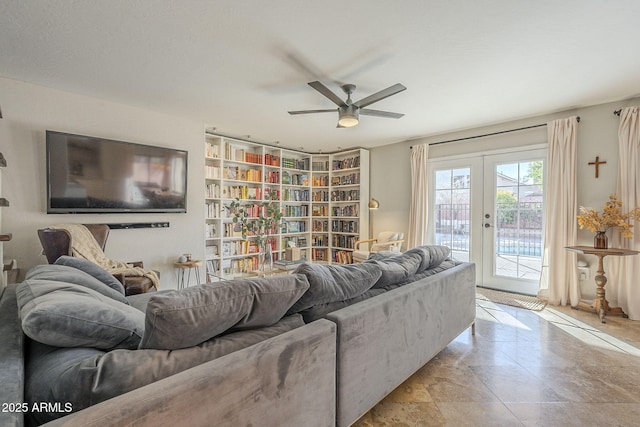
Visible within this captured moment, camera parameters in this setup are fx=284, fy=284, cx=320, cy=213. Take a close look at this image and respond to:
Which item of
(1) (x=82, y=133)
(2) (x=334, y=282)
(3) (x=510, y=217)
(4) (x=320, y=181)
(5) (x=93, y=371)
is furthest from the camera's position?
(4) (x=320, y=181)

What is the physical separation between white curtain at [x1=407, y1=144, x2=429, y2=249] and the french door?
0.22m

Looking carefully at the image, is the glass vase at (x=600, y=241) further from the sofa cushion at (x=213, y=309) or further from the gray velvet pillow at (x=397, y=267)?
the sofa cushion at (x=213, y=309)

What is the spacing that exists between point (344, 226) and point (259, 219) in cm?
263

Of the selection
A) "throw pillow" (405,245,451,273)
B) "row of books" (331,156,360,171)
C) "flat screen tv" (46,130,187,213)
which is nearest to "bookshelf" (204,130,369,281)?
"row of books" (331,156,360,171)

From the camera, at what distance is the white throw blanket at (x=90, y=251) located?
2.55 metres

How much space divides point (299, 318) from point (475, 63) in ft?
8.21

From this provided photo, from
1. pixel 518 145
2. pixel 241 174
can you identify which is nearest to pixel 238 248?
pixel 241 174

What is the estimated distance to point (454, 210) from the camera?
14.6ft

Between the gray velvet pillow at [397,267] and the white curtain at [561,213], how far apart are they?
2594 mm

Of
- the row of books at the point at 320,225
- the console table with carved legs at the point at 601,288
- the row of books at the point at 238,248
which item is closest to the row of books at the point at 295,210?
the row of books at the point at 320,225

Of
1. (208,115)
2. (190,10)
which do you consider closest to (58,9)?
(190,10)

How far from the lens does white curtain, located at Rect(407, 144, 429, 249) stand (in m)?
4.62

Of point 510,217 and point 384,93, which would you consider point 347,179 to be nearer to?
point 510,217

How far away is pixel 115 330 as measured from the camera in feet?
3.03
